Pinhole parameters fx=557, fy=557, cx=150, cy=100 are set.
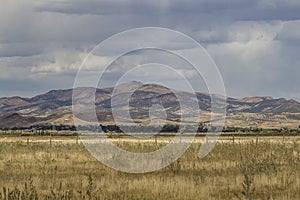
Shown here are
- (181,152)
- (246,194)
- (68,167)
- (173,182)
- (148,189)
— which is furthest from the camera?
(181,152)

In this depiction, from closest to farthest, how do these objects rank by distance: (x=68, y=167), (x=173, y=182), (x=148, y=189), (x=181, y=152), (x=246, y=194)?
(x=246, y=194) < (x=148, y=189) < (x=173, y=182) < (x=68, y=167) < (x=181, y=152)

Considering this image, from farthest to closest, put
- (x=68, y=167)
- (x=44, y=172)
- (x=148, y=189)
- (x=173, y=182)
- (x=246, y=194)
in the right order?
(x=68, y=167), (x=44, y=172), (x=173, y=182), (x=148, y=189), (x=246, y=194)

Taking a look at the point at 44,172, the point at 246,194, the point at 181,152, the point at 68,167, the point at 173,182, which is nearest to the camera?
the point at 246,194

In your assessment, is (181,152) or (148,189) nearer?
(148,189)

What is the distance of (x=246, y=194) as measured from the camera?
52.7 ft

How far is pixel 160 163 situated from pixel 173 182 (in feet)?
21.7

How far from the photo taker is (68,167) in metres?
28.2

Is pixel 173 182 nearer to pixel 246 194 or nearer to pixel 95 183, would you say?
pixel 95 183

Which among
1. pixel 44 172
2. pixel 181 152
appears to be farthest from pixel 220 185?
pixel 181 152

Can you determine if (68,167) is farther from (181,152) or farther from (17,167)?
(181,152)

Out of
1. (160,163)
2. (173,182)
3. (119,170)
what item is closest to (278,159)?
(160,163)

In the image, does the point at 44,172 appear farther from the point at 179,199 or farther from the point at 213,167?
the point at 179,199

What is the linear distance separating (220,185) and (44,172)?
919 cm

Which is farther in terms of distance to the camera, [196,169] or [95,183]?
[196,169]
